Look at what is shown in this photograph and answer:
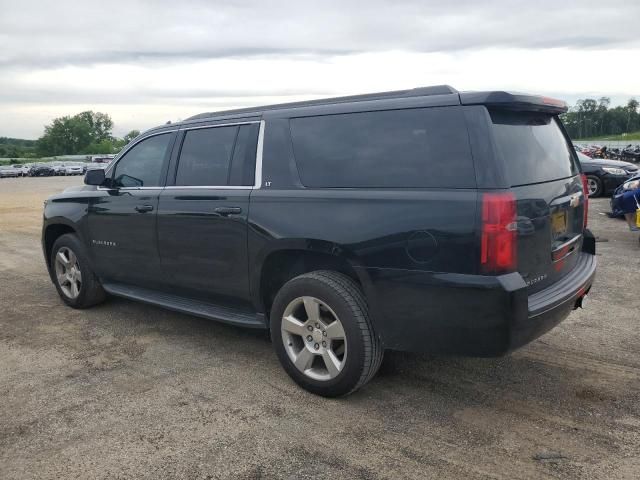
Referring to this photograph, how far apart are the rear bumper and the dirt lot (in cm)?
50

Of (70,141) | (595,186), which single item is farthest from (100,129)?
(595,186)

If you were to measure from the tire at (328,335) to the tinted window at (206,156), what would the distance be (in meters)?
1.10

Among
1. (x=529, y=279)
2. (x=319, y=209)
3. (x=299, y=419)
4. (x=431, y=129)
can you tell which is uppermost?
(x=431, y=129)

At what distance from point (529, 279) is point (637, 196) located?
6.38m

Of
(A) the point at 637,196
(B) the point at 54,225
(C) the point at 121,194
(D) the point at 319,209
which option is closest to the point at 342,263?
(D) the point at 319,209

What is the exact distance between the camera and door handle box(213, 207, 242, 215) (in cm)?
416

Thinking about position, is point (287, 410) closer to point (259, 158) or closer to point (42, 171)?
point (259, 158)

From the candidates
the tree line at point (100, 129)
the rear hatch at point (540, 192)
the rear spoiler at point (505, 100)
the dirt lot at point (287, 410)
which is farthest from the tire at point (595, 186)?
the tree line at point (100, 129)

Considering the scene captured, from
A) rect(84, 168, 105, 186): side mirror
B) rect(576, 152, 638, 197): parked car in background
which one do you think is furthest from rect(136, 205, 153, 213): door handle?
rect(576, 152, 638, 197): parked car in background

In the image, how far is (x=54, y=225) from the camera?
6.03 metres

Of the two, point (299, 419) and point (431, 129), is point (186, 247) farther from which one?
point (431, 129)

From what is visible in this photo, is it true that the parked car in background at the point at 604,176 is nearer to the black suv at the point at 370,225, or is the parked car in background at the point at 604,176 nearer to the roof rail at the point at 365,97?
the black suv at the point at 370,225

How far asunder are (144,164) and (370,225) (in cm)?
250

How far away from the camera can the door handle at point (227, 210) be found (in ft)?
13.7
